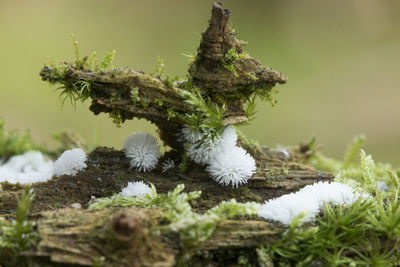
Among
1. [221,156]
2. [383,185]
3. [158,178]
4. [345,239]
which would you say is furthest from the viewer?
[383,185]

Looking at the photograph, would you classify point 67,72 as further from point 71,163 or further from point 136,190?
point 136,190

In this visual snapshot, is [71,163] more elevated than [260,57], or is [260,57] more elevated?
[260,57]

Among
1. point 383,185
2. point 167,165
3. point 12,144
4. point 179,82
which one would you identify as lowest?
point 167,165

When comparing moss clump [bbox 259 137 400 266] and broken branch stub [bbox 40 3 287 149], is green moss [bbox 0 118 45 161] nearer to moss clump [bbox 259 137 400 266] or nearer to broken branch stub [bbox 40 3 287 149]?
broken branch stub [bbox 40 3 287 149]

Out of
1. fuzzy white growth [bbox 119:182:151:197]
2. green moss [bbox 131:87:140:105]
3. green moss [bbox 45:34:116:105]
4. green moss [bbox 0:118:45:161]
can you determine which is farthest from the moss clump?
green moss [bbox 0:118:45:161]

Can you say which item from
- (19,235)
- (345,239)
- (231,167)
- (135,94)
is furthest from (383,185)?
(19,235)

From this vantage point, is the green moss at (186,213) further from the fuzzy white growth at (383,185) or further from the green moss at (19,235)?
the fuzzy white growth at (383,185)
